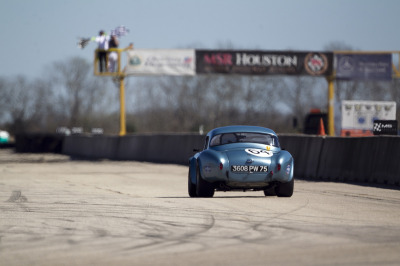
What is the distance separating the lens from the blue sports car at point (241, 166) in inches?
A: 495

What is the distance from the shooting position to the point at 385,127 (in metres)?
23.0

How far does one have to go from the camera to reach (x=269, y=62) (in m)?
43.8

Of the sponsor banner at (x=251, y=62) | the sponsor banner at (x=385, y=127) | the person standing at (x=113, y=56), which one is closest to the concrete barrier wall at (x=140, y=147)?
the person standing at (x=113, y=56)

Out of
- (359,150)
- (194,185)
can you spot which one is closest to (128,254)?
(194,185)

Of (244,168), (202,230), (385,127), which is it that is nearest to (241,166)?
(244,168)

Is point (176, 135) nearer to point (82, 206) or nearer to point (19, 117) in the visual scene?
point (82, 206)

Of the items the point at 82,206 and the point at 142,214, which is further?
the point at 82,206

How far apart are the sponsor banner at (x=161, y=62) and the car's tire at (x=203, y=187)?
1198 inches

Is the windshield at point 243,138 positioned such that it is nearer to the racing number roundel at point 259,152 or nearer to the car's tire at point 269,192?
the racing number roundel at point 259,152

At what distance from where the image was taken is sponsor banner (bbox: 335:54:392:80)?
145 feet

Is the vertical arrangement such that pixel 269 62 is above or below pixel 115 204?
above

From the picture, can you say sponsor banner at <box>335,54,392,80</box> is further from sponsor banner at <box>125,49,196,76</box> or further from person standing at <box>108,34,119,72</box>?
person standing at <box>108,34,119,72</box>

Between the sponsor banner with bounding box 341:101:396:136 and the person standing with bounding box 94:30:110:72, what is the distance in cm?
1327

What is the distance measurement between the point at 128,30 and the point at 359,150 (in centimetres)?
2686
